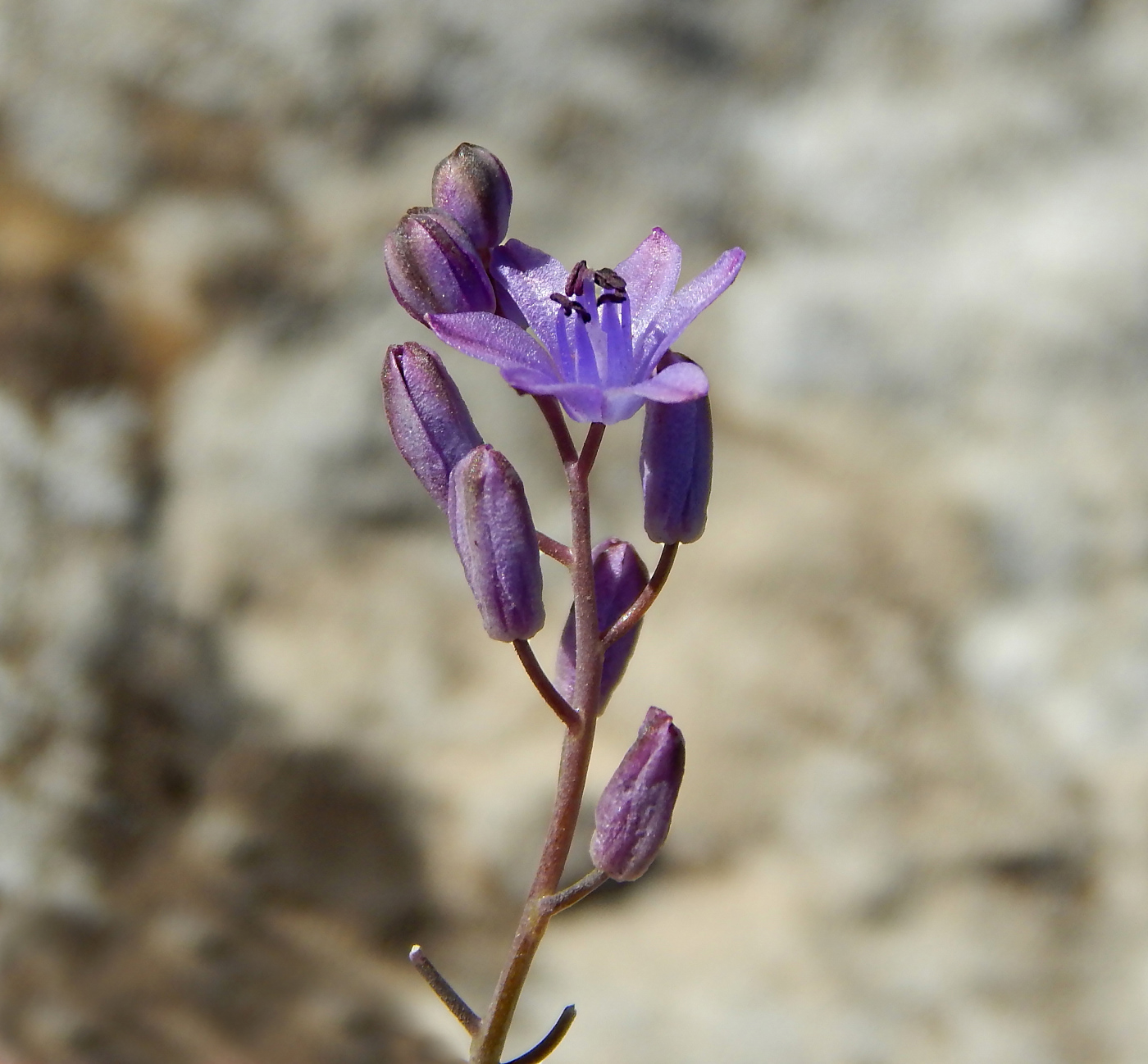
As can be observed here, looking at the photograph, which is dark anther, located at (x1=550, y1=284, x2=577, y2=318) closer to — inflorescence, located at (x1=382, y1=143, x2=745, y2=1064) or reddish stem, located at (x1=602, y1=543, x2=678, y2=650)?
inflorescence, located at (x1=382, y1=143, x2=745, y2=1064)

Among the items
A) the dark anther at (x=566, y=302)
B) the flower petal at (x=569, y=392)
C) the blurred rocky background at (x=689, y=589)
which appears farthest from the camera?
the blurred rocky background at (x=689, y=589)

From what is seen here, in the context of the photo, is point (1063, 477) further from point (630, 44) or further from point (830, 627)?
point (630, 44)

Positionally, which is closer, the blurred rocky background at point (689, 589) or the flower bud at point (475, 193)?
the flower bud at point (475, 193)

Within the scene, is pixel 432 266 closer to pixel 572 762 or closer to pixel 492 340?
pixel 492 340

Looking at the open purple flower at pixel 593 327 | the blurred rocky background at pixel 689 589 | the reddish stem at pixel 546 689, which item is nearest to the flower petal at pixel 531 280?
the open purple flower at pixel 593 327

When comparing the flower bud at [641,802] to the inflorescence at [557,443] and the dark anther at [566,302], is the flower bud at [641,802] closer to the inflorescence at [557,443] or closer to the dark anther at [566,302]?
the inflorescence at [557,443]

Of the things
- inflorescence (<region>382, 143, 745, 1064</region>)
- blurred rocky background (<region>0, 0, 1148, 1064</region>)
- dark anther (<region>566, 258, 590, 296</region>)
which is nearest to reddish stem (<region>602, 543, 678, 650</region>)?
inflorescence (<region>382, 143, 745, 1064</region>)

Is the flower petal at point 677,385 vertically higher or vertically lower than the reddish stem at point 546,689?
higher

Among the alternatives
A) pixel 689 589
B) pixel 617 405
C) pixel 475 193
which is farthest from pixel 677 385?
pixel 689 589
